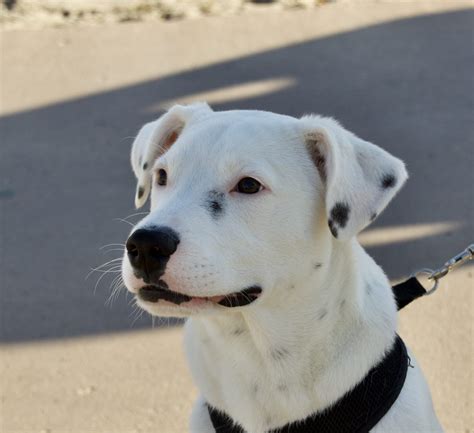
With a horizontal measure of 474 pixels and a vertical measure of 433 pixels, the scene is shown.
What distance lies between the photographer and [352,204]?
239 centimetres

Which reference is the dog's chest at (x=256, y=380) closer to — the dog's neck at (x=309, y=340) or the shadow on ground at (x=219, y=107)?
the dog's neck at (x=309, y=340)

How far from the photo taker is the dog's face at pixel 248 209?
226 centimetres

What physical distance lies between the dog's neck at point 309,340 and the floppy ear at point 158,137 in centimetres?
64

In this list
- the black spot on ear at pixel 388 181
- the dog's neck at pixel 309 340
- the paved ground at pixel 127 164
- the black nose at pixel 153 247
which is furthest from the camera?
the paved ground at pixel 127 164

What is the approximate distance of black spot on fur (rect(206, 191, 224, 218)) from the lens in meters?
2.38

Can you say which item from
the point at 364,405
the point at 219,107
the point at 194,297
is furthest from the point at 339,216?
the point at 219,107

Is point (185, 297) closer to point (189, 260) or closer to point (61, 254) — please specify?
point (189, 260)

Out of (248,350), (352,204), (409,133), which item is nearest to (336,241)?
(352,204)

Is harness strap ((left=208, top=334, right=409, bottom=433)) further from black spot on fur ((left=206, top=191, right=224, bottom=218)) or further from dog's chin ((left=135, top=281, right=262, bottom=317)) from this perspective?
black spot on fur ((left=206, top=191, right=224, bottom=218))

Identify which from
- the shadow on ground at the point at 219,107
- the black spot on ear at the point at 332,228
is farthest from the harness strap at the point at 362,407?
the shadow on ground at the point at 219,107

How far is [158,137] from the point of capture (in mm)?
2932

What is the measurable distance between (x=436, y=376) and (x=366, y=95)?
275 cm

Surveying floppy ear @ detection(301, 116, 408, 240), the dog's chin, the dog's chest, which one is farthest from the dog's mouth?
floppy ear @ detection(301, 116, 408, 240)

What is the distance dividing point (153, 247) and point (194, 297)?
0.72 ft
